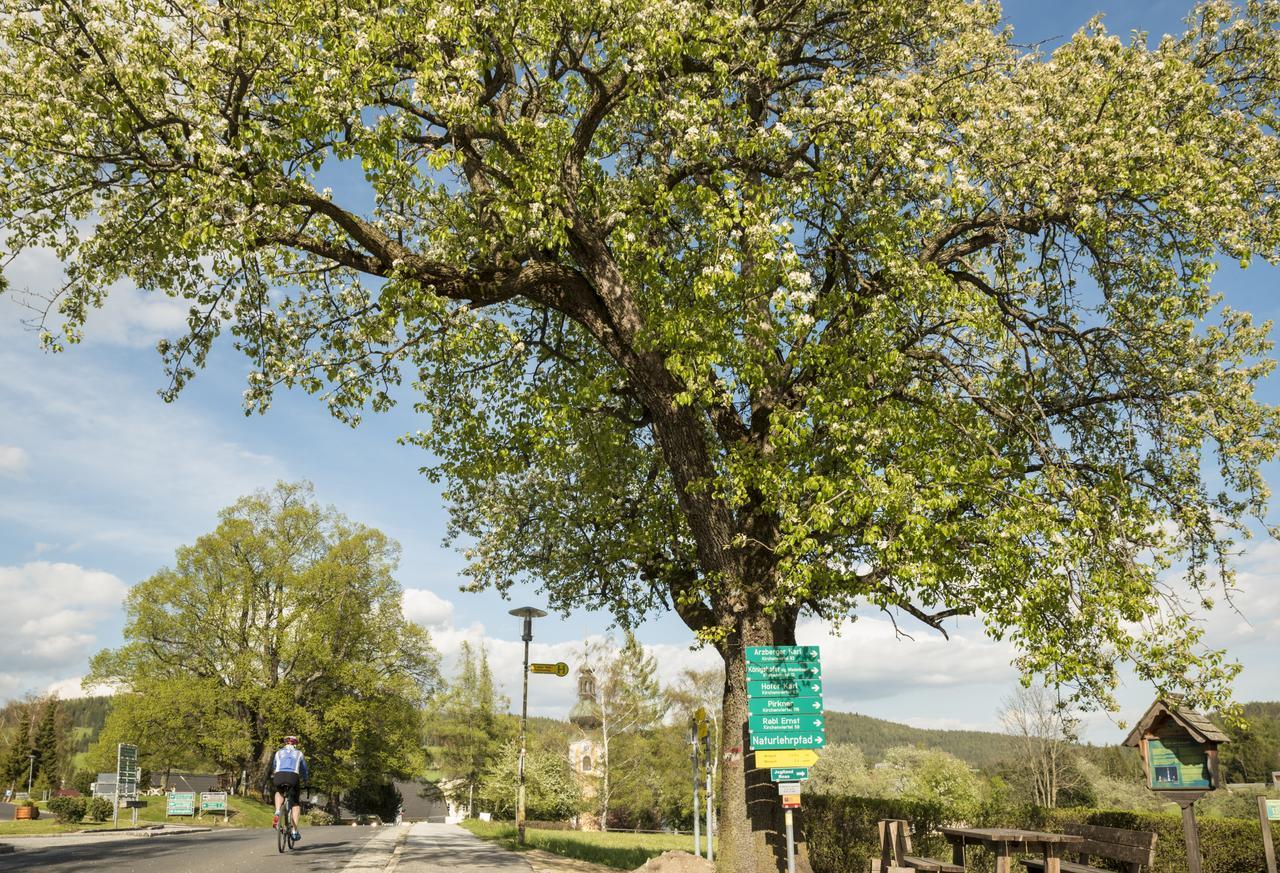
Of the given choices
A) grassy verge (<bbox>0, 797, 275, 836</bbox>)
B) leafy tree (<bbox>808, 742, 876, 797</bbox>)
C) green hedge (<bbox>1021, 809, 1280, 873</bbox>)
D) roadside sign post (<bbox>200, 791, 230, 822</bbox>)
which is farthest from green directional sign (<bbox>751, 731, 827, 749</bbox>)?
leafy tree (<bbox>808, 742, 876, 797</bbox>)

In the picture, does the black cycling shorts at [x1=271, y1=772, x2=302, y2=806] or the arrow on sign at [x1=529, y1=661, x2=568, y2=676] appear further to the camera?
the arrow on sign at [x1=529, y1=661, x2=568, y2=676]

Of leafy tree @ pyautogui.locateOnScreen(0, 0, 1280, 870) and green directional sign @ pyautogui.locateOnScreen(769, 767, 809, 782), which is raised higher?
leafy tree @ pyautogui.locateOnScreen(0, 0, 1280, 870)

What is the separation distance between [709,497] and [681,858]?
5381 millimetres

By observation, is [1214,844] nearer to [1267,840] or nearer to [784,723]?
[1267,840]

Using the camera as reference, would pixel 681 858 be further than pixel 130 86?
Yes

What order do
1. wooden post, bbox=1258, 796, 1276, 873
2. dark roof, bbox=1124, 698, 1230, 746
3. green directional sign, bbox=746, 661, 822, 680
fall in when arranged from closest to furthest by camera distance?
dark roof, bbox=1124, 698, 1230, 746 < green directional sign, bbox=746, 661, 822, 680 < wooden post, bbox=1258, 796, 1276, 873

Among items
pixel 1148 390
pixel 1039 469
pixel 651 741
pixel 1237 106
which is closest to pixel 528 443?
pixel 1039 469

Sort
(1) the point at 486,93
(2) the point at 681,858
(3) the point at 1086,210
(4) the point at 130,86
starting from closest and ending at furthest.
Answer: (4) the point at 130,86 → (3) the point at 1086,210 → (1) the point at 486,93 → (2) the point at 681,858

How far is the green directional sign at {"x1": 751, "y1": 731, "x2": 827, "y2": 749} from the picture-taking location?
11297mm

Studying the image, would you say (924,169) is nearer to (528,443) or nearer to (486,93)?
(486,93)

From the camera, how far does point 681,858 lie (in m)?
12.8

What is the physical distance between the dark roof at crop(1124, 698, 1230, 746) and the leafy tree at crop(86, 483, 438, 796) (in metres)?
39.0

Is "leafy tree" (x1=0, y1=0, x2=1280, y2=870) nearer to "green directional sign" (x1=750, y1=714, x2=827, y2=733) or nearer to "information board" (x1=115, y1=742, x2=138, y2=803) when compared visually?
"green directional sign" (x1=750, y1=714, x2=827, y2=733)

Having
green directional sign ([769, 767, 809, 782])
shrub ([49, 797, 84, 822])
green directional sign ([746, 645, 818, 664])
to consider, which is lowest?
shrub ([49, 797, 84, 822])
